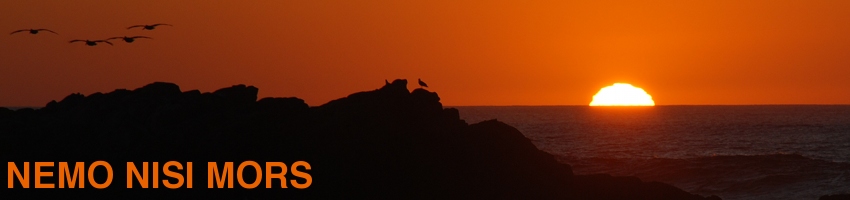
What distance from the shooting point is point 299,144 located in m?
27.7

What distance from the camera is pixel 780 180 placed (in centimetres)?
5675

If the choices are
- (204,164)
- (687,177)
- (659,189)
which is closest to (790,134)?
(687,177)

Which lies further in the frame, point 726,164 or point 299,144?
point 726,164

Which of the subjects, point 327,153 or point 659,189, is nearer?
point 327,153

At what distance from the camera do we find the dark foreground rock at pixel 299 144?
2722 cm

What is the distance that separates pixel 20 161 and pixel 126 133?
2609mm

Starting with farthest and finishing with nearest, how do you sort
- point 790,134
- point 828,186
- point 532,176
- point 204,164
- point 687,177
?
point 790,134 → point 687,177 → point 828,186 → point 532,176 → point 204,164

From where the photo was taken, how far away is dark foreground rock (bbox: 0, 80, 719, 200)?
2722 cm

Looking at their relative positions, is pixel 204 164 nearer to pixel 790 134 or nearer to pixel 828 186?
pixel 828 186

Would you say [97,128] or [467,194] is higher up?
[97,128]

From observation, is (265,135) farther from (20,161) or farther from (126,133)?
(20,161)

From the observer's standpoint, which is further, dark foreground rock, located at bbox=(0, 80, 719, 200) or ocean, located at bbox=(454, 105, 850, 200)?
→ ocean, located at bbox=(454, 105, 850, 200)

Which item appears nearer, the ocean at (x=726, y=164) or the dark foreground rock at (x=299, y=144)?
the dark foreground rock at (x=299, y=144)

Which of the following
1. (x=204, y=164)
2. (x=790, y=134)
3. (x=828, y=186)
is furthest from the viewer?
(x=790, y=134)
